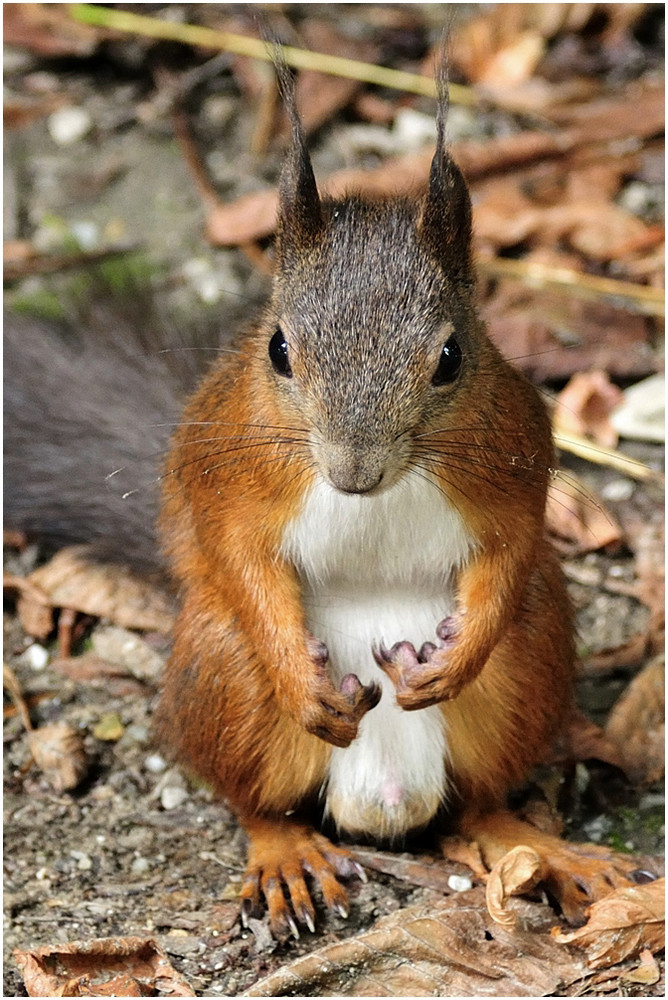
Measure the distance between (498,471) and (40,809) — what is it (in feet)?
4.19

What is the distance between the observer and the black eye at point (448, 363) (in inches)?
92.5

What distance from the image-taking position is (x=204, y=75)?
17.1 feet

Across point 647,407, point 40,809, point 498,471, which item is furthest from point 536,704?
point 647,407

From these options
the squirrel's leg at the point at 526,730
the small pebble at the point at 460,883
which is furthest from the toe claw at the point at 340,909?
the squirrel's leg at the point at 526,730

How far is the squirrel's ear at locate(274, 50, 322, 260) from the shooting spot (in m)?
2.40

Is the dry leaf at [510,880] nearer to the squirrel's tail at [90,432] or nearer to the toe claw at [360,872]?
the toe claw at [360,872]

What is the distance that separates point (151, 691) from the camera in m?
3.37

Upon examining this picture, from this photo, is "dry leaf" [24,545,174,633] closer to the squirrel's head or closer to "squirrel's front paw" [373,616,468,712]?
"squirrel's front paw" [373,616,468,712]

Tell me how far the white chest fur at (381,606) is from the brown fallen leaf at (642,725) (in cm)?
57

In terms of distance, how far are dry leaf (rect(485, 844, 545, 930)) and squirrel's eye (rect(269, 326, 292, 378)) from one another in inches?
41.0

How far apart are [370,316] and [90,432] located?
1.31 m

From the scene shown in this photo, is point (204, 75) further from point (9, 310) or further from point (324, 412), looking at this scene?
point (324, 412)

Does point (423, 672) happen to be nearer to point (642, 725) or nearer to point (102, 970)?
point (102, 970)

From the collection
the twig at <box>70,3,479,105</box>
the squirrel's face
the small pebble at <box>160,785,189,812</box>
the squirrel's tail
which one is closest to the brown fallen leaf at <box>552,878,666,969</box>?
the small pebble at <box>160,785,189,812</box>
